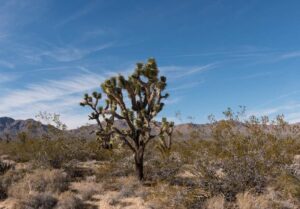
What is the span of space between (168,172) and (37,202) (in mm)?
4998

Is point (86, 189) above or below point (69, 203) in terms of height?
above

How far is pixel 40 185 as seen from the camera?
12.4 metres

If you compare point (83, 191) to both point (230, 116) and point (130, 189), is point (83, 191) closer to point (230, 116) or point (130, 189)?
point (130, 189)

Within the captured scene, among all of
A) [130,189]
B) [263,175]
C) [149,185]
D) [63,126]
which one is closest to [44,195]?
[130,189]

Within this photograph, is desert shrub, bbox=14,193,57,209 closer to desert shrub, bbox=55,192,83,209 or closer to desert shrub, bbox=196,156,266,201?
desert shrub, bbox=55,192,83,209

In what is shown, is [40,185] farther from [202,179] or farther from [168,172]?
[202,179]

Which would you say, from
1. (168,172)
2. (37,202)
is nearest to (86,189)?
(37,202)

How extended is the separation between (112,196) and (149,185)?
7.55 ft

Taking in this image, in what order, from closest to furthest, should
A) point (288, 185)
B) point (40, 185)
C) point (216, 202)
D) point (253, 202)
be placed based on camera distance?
1. point (253, 202)
2. point (216, 202)
3. point (288, 185)
4. point (40, 185)

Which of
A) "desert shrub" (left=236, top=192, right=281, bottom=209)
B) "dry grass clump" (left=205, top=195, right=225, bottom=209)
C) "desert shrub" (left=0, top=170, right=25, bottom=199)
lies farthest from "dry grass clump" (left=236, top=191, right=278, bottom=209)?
"desert shrub" (left=0, top=170, right=25, bottom=199)

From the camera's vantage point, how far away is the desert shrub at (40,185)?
11.8 metres

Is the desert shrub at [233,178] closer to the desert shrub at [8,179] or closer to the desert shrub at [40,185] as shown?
the desert shrub at [40,185]

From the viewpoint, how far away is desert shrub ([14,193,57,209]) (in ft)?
32.3

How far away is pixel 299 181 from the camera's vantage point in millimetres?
9062
